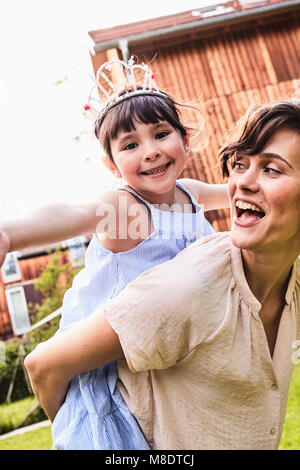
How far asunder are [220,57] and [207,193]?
5.76 metres

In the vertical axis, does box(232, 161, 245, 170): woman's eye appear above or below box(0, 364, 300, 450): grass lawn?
above

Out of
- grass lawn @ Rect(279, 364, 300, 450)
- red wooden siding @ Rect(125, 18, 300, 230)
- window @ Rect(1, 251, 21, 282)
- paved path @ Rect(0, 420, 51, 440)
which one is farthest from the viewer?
window @ Rect(1, 251, 21, 282)

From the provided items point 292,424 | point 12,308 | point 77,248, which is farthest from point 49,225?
point 12,308

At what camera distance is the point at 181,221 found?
9.12ft

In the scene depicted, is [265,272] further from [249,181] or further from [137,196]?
[137,196]

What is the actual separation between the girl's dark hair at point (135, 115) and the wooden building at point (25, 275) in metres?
6.96

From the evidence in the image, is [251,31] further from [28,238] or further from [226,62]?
[28,238]

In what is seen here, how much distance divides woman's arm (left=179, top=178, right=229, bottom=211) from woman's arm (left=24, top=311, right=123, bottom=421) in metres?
1.40

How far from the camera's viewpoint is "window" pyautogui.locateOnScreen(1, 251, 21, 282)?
11.6 metres

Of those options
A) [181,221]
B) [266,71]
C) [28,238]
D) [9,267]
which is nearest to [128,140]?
[181,221]

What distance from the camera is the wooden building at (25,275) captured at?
34.0ft

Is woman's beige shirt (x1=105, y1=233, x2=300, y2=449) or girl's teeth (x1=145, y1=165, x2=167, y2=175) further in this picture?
girl's teeth (x1=145, y1=165, x2=167, y2=175)

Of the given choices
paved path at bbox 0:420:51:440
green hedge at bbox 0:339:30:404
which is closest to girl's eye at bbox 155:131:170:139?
paved path at bbox 0:420:51:440

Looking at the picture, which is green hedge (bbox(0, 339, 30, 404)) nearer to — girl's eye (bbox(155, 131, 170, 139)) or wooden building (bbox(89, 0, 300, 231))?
wooden building (bbox(89, 0, 300, 231))
